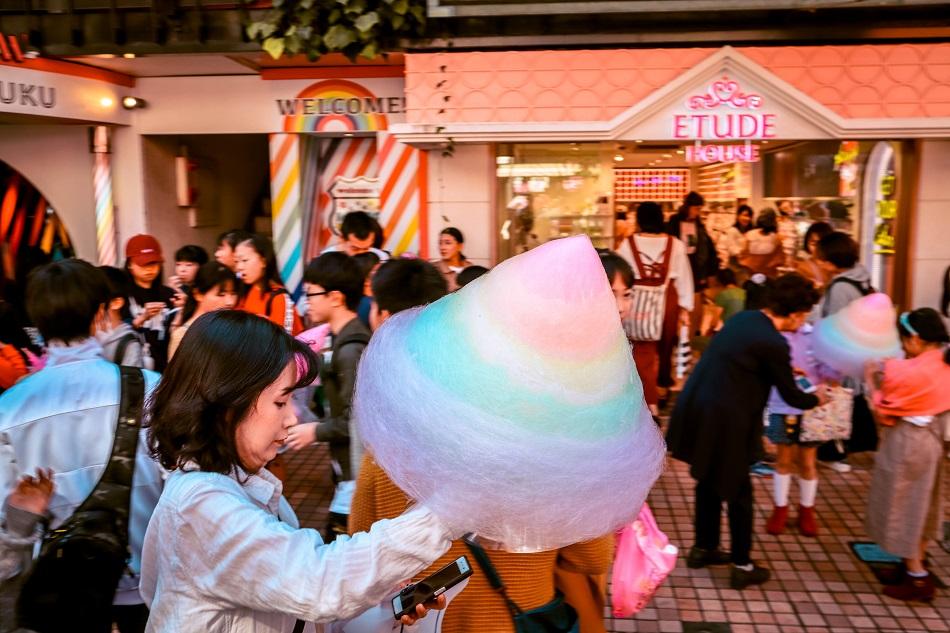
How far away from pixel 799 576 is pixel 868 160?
4.83 m

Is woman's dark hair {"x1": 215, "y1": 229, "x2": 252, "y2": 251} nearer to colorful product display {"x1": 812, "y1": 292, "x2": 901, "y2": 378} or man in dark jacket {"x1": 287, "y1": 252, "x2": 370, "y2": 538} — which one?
man in dark jacket {"x1": 287, "y1": 252, "x2": 370, "y2": 538}

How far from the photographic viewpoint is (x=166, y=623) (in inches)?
63.2

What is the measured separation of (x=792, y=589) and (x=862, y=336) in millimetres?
1529

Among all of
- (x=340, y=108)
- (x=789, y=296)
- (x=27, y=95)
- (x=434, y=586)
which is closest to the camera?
(x=434, y=586)

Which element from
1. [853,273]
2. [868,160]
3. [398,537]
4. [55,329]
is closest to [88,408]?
[55,329]

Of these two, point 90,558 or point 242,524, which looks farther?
point 90,558

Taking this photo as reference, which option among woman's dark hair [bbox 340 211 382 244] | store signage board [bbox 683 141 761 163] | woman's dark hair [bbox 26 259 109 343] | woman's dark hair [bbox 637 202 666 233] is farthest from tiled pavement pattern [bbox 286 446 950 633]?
woman's dark hair [bbox 26 259 109 343]

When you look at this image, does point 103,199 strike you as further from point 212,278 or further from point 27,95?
point 212,278

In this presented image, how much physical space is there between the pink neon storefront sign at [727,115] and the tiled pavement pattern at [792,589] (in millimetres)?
2855

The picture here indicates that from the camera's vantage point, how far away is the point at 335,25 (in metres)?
6.73

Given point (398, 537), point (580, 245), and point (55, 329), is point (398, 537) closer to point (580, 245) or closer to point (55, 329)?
point (580, 245)

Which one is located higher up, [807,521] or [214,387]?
[214,387]

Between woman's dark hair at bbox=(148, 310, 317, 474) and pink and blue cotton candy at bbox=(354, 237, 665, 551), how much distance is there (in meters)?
0.30

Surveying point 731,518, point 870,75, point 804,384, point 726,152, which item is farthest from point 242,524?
point 870,75
